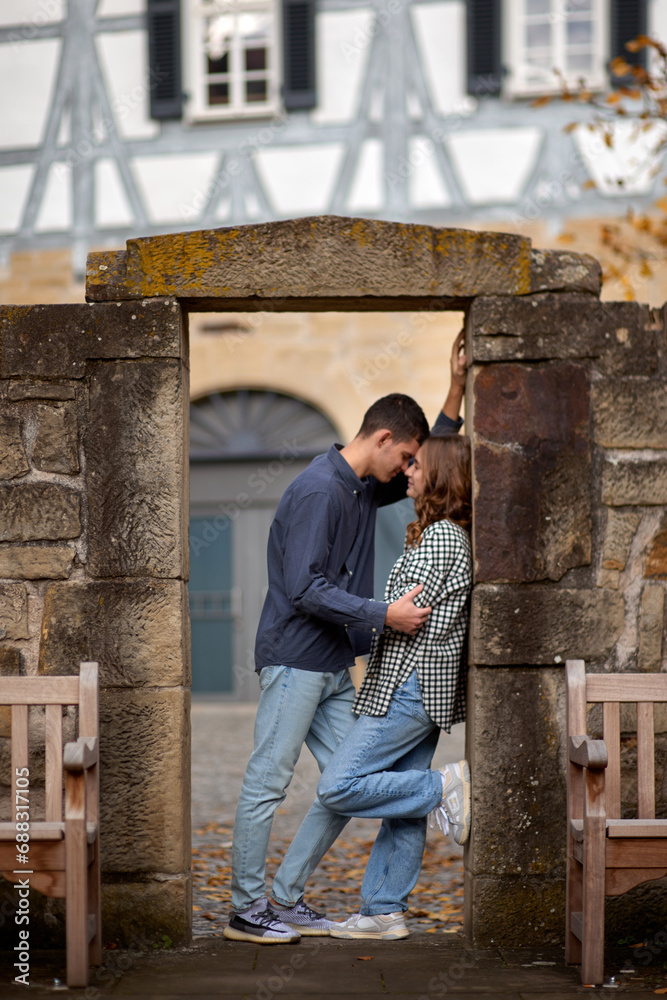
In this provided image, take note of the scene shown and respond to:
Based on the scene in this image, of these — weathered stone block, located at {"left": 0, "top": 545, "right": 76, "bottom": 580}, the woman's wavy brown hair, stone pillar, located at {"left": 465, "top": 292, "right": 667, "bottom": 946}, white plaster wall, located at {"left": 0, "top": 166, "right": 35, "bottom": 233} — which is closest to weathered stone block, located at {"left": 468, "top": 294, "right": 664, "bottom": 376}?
stone pillar, located at {"left": 465, "top": 292, "right": 667, "bottom": 946}

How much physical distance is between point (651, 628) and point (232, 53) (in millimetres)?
7497

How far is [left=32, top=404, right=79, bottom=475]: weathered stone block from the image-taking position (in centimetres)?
372

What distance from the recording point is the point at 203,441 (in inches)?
415

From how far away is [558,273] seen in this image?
3744 mm

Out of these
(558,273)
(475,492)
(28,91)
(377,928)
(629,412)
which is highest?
(28,91)

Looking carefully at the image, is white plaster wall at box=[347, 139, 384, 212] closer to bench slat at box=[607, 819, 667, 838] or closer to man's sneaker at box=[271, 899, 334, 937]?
man's sneaker at box=[271, 899, 334, 937]

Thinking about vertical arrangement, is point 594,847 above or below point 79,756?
below

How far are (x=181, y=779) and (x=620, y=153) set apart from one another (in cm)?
681

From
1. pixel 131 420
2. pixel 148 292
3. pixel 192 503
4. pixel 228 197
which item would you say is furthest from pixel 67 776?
pixel 192 503

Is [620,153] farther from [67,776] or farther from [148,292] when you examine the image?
[67,776]

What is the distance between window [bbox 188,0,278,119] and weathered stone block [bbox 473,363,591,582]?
22.0 ft

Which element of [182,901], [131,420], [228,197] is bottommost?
[182,901]

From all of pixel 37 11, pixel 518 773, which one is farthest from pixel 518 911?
pixel 37 11

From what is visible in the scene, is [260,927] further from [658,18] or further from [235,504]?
[658,18]
